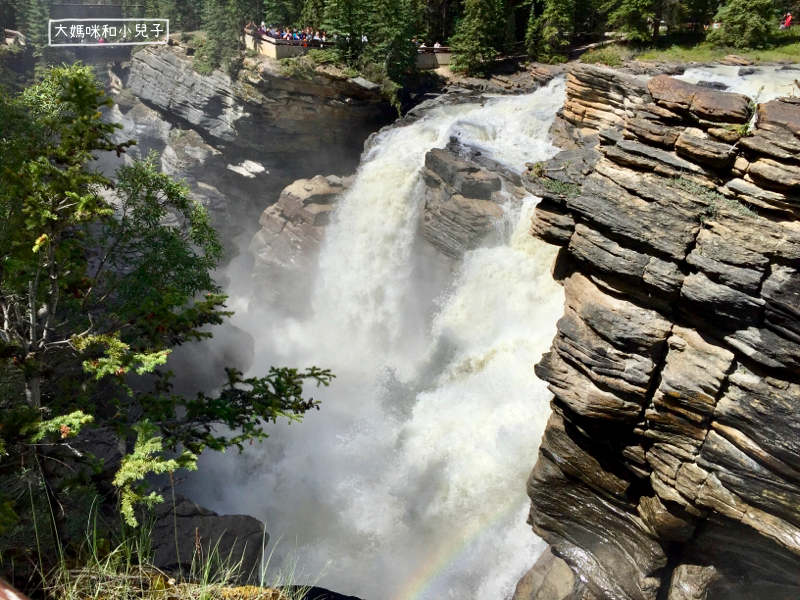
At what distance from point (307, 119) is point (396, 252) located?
10.7m

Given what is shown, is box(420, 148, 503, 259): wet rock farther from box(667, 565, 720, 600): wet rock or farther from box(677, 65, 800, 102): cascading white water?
box(667, 565, 720, 600): wet rock

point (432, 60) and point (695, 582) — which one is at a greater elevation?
point (432, 60)

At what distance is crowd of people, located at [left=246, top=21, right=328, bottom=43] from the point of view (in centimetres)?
2891

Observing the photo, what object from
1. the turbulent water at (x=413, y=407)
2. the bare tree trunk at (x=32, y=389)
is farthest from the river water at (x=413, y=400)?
the bare tree trunk at (x=32, y=389)

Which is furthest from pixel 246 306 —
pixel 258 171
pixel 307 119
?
pixel 307 119

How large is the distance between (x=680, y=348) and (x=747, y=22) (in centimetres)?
2450

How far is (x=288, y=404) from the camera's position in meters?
9.75

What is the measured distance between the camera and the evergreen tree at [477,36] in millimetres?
31094

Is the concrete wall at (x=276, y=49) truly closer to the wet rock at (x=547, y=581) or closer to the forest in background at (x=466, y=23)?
the forest in background at (x=466, y=23)

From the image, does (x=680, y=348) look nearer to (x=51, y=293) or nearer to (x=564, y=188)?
(x=564, y=188)

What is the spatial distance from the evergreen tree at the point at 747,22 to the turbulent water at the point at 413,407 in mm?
10312

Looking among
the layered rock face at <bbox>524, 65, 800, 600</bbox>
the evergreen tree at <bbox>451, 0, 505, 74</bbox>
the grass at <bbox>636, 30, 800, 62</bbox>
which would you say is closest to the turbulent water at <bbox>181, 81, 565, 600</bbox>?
the layered rock face at <bbox>524, 65, 800, 600</bbox>

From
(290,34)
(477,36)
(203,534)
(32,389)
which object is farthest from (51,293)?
(477,36)

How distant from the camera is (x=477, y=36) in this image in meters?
31.1
